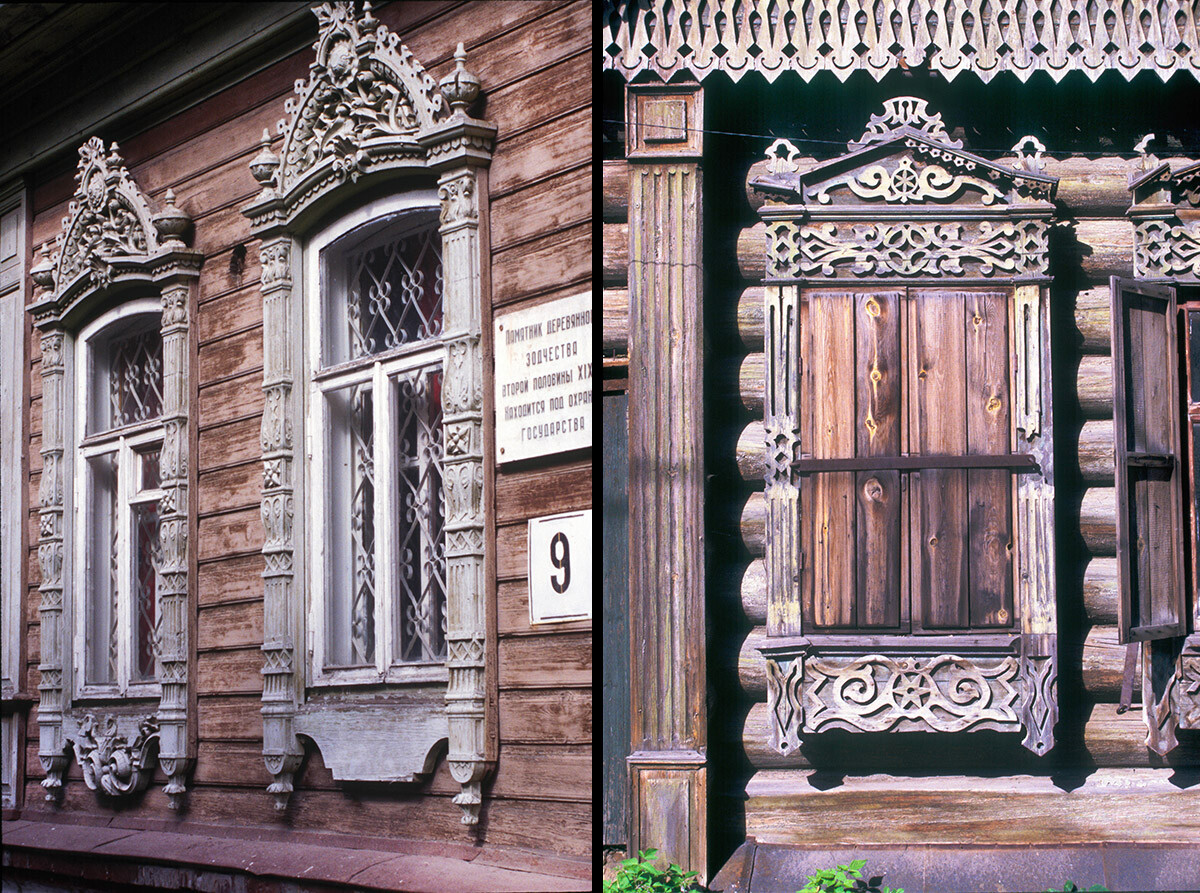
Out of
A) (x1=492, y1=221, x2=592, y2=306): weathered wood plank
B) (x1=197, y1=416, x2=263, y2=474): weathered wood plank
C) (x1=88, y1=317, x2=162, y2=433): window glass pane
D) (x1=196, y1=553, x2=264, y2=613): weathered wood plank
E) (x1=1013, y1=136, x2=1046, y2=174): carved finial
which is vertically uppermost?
(x1=1013, y1=136, x2=1046, y2=174): carved finial

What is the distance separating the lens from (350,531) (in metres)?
3.71

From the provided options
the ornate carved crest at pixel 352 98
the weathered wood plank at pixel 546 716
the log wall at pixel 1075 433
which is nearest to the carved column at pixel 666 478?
the log wall at pixel 1075 433

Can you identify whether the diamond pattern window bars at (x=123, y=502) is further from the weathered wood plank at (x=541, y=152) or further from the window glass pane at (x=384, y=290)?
the weathered wood plank at (x=541, y=152)

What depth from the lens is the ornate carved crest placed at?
354cm

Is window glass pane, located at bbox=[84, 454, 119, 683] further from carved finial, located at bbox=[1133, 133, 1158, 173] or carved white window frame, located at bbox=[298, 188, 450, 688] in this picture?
carved finial, located at bbox=[1133, 133, 1158, 173]

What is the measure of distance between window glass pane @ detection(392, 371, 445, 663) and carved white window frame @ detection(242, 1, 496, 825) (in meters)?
0.13

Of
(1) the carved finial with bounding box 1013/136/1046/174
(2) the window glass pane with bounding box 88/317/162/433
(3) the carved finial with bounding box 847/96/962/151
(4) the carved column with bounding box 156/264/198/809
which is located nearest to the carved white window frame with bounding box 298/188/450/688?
(4) the carved column with bounding box 156/264/198/809

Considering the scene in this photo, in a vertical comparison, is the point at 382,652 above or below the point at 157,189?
below

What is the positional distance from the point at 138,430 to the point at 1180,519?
338 centimetres

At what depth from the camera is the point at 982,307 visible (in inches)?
Result: 146

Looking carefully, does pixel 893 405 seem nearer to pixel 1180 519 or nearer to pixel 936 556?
pixel 936 556

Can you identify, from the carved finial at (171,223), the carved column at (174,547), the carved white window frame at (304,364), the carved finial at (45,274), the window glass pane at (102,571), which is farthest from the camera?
the carved finial at (45,274)

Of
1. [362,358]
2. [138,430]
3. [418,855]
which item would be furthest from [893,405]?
[138,430]

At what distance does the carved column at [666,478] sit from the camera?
365 centimetres
